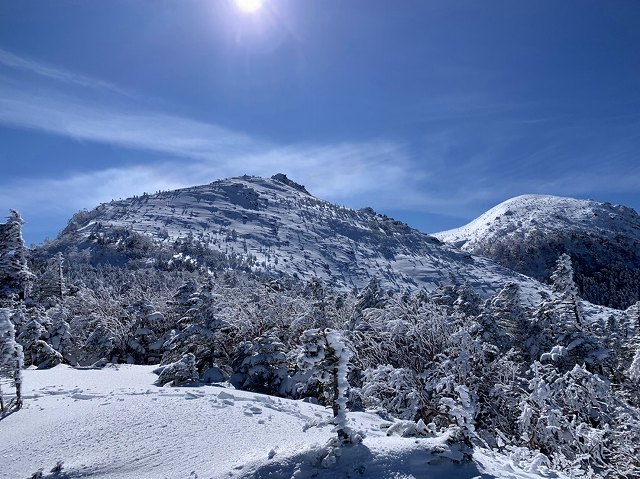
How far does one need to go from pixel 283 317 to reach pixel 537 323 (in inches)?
614

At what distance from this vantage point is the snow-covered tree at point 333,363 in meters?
6.54

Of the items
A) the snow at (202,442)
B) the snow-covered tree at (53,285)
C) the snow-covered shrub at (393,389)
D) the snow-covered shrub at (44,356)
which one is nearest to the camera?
the snow at (202,442)

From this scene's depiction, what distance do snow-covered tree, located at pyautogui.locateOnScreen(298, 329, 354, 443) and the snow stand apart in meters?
0.31

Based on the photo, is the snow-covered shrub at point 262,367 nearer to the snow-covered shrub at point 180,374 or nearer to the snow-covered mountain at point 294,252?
the snow-covered shrub at point 180,374

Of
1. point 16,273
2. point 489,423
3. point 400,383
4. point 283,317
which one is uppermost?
point 16,273

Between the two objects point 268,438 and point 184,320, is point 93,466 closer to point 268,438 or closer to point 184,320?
point 268,438

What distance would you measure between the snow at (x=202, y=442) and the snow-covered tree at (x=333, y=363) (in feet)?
A: 1.03

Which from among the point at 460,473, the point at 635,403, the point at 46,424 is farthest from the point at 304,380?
the point at 635,403

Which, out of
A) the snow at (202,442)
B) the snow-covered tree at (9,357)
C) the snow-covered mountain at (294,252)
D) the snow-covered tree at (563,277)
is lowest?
the snow at (202,442)

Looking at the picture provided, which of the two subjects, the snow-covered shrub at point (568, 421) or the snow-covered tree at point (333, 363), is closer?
the snow-covered tree at point (333, 363)

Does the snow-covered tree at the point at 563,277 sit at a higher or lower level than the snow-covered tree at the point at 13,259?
lower

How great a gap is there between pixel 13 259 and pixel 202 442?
2435cm

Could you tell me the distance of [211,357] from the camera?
1950 centimetres

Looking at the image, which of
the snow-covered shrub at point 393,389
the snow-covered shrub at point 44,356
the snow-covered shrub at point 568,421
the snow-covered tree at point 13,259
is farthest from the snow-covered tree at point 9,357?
the snow-covered tree at point 13,259
